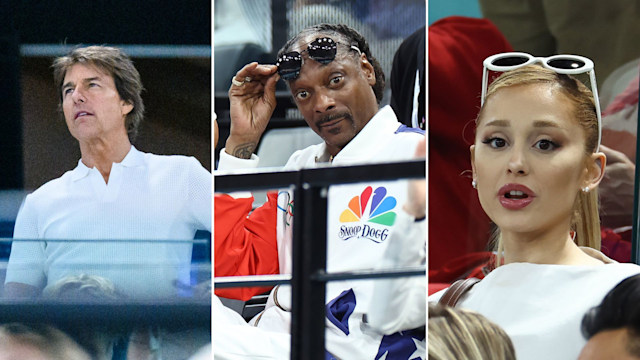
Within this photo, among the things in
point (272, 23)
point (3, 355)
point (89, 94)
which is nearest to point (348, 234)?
point (272, 23)

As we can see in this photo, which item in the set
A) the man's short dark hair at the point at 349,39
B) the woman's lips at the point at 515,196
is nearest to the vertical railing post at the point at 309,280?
the man's short dark hair at the point at 349,39

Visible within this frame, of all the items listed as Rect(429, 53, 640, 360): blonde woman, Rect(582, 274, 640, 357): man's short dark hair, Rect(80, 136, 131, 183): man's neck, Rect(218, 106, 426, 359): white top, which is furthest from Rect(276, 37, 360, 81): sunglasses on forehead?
Rect(582, 274, 640, 357): man's short dark hair

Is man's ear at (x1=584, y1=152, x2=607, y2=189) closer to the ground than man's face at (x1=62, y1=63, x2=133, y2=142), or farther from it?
closer to the ground

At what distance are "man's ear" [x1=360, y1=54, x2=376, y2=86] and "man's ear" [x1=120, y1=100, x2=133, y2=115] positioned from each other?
982mm

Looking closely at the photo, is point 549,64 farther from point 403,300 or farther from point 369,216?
point 403,300

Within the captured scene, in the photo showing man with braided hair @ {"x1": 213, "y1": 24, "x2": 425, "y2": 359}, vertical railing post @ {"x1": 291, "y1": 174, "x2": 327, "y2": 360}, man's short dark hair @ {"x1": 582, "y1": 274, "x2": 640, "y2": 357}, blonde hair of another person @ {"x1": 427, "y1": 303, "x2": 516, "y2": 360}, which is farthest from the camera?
man with braided hair @ {"x1": 213, "y1": 24, "x2": 425, "y2": 359}

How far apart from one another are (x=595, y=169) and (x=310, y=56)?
121cm

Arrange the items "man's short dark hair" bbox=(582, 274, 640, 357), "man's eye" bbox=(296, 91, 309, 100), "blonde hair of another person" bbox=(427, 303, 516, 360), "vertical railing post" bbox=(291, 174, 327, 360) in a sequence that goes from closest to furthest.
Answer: "vertical railing post" bbox=(291, 174, 327, 360)
"man's short dark hair" bbox=(582, 274, 640, 357)
"blonde hair of another person" bbox=(427, 303, 516, 360)
"man's eye" bbox=(296, 91, 309, 100)

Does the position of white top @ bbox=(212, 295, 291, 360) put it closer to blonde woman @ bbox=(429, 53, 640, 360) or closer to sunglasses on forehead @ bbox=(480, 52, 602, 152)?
blonde woman @ bbox=(429, 53, 640, 360)

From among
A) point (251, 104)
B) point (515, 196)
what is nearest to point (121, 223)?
point (251, 104)

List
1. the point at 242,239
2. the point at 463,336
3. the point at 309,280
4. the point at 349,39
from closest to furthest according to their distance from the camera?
the point at 309,280 → the point at 463,336 → the point at 349,39 → the point at 242,239

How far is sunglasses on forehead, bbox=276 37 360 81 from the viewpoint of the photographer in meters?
3.81

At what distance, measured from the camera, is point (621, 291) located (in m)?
3.55

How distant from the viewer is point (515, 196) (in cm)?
359
